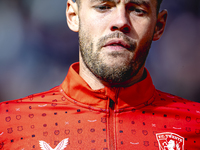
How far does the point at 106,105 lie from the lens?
1.42 m

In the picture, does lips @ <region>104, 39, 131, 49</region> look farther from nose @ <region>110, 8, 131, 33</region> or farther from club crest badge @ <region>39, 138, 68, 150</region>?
club crest badge @ <region>39, 138, 68, 150</region>

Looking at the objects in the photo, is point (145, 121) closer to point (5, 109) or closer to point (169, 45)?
point (5, 109)

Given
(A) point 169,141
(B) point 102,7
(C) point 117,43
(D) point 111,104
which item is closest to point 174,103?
(A) point 169,141

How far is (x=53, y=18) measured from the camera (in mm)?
2428

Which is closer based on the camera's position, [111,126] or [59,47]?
[111,126]

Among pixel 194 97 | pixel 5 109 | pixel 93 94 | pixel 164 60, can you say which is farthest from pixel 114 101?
pixel 194 97

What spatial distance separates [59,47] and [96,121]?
1193 millimetres

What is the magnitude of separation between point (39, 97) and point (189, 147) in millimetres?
851

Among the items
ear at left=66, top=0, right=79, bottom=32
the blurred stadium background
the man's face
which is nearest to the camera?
the man's face

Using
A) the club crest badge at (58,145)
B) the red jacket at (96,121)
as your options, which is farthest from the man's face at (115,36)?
the club crest badge at (58,145)

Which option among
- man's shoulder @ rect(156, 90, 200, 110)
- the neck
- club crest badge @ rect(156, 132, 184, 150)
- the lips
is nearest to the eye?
the lips

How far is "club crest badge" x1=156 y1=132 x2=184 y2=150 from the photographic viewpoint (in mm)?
1354

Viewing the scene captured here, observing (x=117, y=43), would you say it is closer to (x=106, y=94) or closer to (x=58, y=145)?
(x=106, y=94)

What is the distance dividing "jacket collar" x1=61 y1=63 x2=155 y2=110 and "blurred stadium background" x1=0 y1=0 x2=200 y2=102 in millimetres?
847
